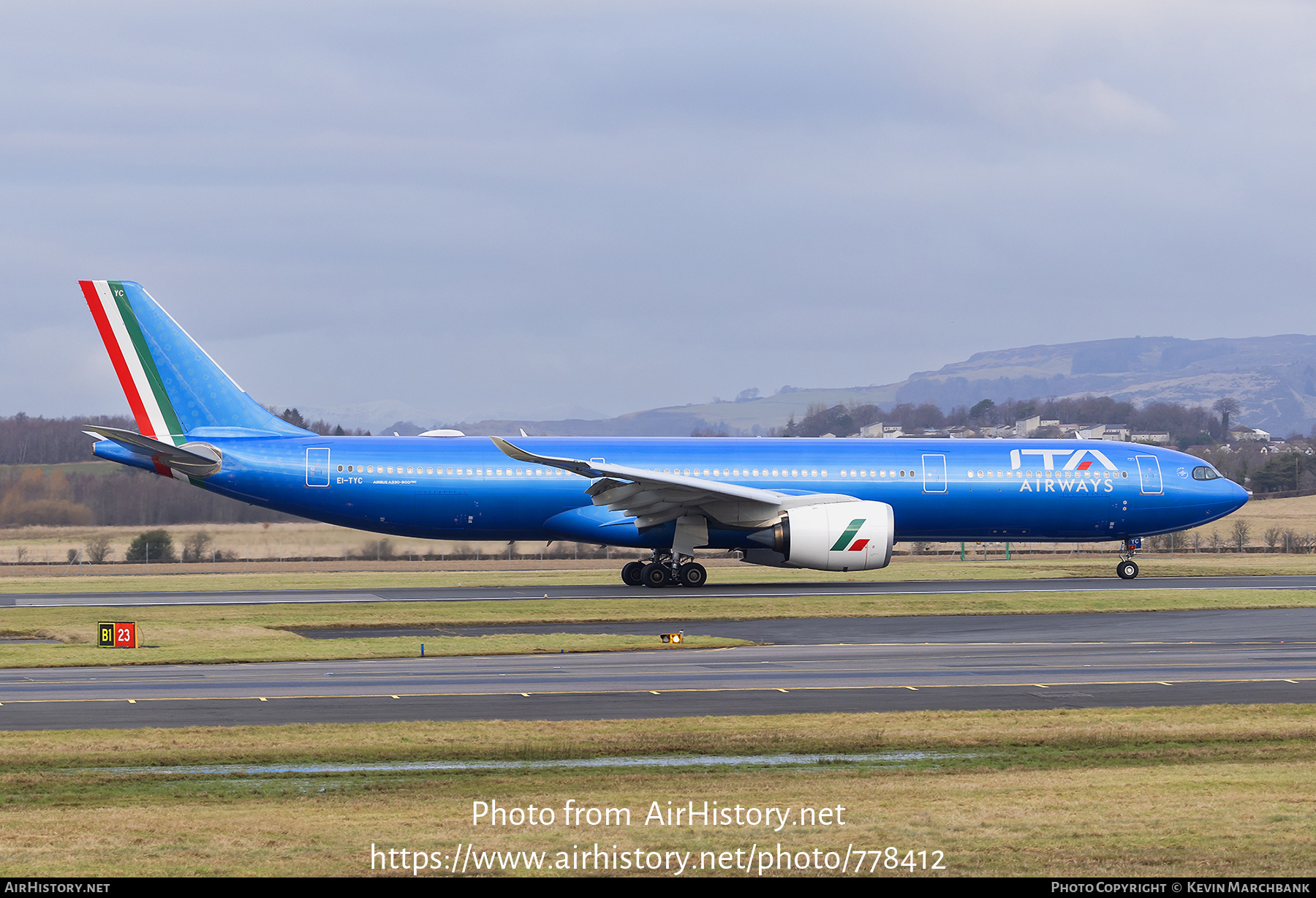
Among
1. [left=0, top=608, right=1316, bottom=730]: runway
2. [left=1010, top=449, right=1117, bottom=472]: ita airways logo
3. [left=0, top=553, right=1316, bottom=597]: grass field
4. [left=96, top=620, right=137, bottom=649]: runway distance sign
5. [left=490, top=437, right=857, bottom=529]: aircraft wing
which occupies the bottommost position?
[left=0, top=553, right=1316, bottom=597]: grass field

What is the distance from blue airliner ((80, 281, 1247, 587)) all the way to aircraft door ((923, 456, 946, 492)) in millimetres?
65

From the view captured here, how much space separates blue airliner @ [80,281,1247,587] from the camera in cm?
3538

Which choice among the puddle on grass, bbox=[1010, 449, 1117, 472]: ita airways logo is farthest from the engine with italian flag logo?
the puddle on grass

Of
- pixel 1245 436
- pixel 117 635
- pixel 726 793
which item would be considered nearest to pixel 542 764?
pixel 726 793

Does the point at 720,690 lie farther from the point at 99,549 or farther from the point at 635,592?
the point at 99,549

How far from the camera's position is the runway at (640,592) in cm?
3319

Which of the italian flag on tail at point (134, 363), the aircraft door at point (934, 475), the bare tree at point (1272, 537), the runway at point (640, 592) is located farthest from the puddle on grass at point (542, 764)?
the bare tree at point (1272, 537)

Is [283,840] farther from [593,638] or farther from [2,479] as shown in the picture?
[2,479]

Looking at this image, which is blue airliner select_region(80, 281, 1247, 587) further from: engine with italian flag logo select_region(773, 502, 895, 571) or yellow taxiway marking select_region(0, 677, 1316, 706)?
yellow taxiway marking select_region(0, 677, 1316, 706)

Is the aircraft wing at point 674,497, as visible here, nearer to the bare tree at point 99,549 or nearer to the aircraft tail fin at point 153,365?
the aircraft tail fin at point 153,365

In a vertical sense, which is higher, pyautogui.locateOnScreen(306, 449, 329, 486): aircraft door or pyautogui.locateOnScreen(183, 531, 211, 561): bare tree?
pyautogui.locateOnScreen(306, 449, 329, 486): aircraft door

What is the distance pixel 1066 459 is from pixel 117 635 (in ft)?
89.4

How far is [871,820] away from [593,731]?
209 inches

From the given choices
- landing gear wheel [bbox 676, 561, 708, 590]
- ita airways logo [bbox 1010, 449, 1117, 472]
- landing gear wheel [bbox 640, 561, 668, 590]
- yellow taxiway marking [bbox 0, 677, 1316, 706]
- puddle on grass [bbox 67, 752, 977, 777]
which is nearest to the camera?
puddle on grass [bbox 67, 752, 977, 777]
